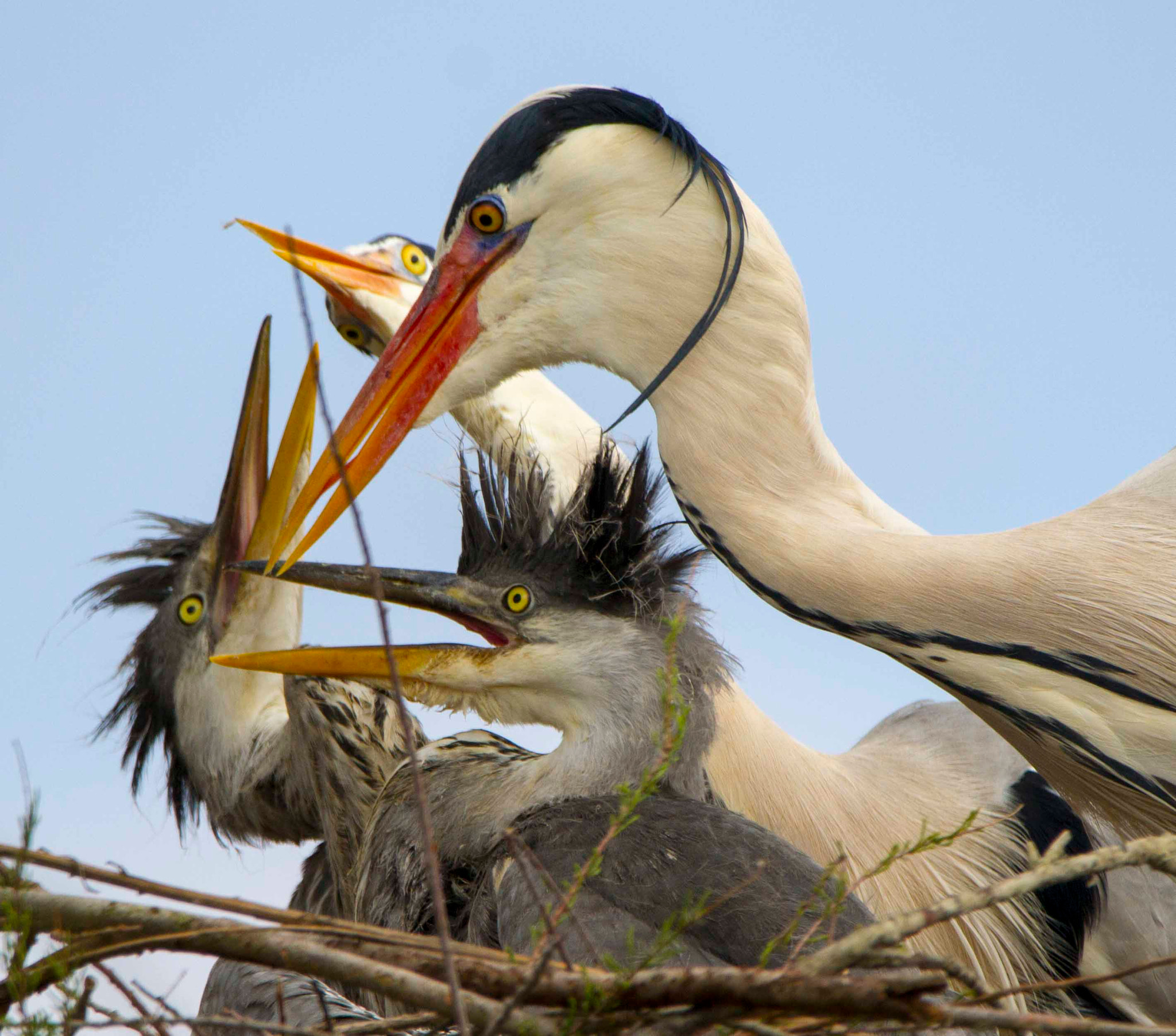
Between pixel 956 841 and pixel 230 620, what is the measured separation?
179 centimetres

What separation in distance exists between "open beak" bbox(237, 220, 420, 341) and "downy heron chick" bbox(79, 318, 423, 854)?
22 centimetres

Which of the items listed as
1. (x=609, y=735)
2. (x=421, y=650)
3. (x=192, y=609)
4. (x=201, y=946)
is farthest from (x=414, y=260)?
(x=201, y=946)

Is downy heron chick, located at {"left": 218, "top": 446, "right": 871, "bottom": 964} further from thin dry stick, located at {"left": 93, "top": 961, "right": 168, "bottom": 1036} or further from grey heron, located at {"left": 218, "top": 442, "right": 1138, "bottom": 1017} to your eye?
thin dry stick, located at {"left": 93, "top": 961, "right": 168, "bottom": 1036}

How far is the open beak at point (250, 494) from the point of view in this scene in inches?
141

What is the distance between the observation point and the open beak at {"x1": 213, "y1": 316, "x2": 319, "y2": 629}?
11.8 feet

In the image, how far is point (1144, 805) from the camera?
2.42 meters

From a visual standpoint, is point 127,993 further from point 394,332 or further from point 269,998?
point 394,332

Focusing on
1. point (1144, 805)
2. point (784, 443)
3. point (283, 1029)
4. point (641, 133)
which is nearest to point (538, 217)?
point (641, 133)

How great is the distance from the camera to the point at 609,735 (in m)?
2.79

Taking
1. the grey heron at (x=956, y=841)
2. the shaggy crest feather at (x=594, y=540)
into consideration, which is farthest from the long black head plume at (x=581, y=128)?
the grey heron at (x=956, y=841)

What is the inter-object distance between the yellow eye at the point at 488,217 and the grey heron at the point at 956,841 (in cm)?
67

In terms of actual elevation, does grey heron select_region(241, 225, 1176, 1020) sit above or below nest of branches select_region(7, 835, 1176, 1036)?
below

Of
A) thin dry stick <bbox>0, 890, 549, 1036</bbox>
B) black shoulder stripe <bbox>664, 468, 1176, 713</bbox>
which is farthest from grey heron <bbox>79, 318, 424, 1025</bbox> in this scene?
thin dry stick <bbox>0, 890, 549, 1036</bbox>

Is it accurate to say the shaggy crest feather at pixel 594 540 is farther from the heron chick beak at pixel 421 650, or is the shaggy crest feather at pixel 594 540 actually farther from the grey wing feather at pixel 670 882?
the grey wing feather at pixel 670 882
